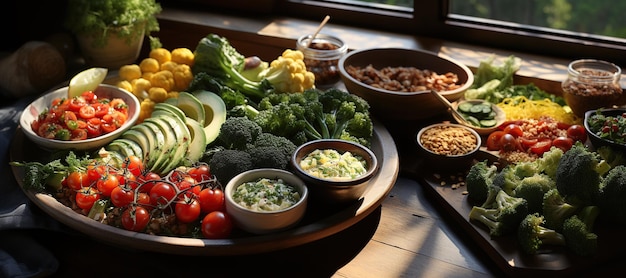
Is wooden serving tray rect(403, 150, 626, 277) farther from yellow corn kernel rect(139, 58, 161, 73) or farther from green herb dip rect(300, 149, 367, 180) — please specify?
yellow corn kernel rect(139, 58, 161, 73)

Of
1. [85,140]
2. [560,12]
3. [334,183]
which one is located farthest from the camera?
[560,12]

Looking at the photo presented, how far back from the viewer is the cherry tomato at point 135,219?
1998 millimetres

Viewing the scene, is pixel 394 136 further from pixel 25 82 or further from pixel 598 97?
pixel 25 82

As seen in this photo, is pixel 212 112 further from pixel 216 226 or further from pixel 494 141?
pixel 494 141

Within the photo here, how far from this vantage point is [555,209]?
6.82 ft

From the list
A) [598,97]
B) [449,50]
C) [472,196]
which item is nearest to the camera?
[472,196]

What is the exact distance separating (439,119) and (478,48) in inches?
27.9

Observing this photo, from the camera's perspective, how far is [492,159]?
2.50 meters

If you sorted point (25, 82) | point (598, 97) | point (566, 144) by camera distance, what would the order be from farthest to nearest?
point (25, 82) < point (598, 97) < point (566, 144)

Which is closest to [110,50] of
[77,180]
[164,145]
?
[164,145]

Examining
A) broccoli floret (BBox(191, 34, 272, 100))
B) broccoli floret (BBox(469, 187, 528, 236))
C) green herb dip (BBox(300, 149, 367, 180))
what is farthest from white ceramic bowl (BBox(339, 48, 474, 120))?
broccoli floret (BBox(469, 187, 528, 236))

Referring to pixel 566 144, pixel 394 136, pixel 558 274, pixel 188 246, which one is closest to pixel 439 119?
pixel 394 136

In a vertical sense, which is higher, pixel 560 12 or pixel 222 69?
pixel 222 69

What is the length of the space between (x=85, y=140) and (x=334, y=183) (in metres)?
1.02
